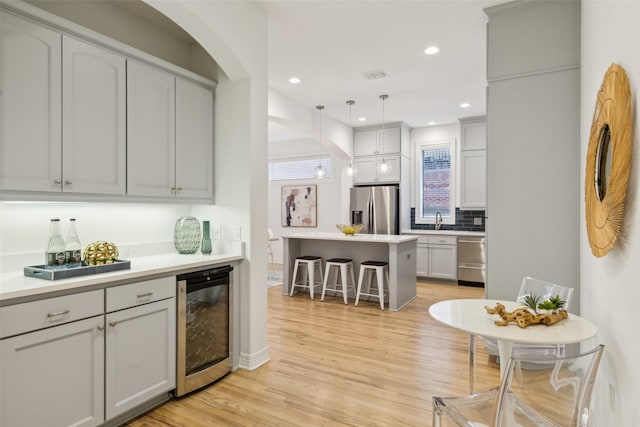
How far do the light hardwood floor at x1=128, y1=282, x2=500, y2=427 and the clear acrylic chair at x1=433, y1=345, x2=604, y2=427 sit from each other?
838 millimetres

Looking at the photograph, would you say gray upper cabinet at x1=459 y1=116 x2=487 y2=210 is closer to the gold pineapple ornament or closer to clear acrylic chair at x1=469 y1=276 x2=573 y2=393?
clear acrylic chair at x1=469 y1=276 x2=573 y2=393

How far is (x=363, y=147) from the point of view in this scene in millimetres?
7242

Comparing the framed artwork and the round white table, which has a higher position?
the framed artwork

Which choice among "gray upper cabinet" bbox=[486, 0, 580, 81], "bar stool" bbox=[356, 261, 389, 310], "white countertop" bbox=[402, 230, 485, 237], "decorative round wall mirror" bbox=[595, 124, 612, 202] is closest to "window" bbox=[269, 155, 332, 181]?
"white countertop" bbox=[402, 230, 485, 237]

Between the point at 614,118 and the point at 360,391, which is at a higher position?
the point at 614,118

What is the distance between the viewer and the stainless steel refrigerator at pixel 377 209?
6.91m

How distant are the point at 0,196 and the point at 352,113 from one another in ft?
17.2

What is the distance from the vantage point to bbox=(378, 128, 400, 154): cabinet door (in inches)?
272

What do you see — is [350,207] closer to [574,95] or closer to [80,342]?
[574,95]

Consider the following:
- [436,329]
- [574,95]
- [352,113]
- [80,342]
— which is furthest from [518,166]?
[352,113]

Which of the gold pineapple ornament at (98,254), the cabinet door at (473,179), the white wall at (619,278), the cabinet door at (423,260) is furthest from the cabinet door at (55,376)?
the cabinet door at (473,179)

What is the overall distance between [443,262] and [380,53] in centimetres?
402

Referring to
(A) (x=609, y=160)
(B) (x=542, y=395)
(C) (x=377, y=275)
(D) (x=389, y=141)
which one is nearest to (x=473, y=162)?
(D) (x=389, y=141)

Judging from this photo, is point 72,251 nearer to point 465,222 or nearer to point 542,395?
point 542,395
